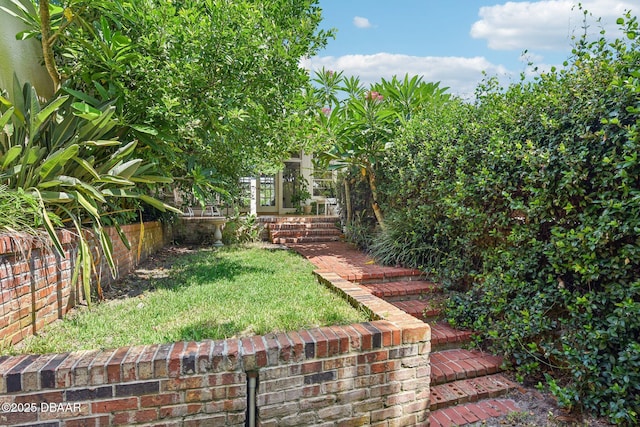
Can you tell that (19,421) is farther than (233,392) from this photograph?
No

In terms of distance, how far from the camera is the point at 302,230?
26.1 ft

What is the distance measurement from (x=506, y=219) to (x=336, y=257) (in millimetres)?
3094

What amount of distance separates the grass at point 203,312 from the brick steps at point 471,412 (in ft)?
2.97

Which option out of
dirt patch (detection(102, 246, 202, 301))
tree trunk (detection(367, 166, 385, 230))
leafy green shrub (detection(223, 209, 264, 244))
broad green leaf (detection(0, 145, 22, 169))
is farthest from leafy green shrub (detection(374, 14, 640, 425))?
leafy green shrub (detection(223, 209, 264, 244))

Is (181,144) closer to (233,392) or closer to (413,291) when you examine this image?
(233,392)

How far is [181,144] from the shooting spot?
413cm

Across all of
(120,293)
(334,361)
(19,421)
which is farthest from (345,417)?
(120,293)

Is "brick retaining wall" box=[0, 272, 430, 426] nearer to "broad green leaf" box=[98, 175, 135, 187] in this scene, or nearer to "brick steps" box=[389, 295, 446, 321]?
"brick steps" box=[389, 295, 446, 321]

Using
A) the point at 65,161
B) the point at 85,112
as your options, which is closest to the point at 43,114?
the point at 85,112

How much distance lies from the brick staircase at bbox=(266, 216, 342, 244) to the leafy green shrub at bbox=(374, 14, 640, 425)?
4.12 m

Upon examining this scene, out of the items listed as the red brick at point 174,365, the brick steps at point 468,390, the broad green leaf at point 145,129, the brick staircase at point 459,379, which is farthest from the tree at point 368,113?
the red brick at point 174,365

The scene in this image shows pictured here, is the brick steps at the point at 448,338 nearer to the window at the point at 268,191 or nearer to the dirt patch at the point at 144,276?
the dirt patch at the point at 144,276

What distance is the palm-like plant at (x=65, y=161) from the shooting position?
2639mm

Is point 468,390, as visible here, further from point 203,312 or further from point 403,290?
point 203,312
